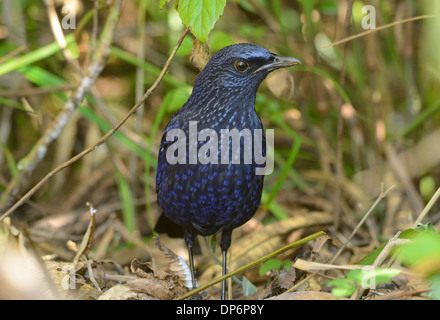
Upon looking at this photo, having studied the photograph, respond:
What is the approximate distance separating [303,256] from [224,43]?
1.43 metres

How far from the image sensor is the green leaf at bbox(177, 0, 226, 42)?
2.58 meters

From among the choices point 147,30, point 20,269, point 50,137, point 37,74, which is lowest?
point 20,269

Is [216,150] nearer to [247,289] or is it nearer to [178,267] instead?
[178,267]

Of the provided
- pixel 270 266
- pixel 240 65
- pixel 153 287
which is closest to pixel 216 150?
pixel 240 65

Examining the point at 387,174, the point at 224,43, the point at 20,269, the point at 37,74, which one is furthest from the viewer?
the point at 387,174

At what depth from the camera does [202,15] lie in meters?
2.61

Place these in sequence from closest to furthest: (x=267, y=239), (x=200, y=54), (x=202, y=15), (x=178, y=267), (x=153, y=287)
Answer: (x=202, y=15), (x=153, y=287), (x=178, y=267), (x=200, y=54), (x=267, y=239)

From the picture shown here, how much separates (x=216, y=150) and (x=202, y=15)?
68 centimetres

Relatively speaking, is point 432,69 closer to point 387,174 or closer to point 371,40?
point 371,40

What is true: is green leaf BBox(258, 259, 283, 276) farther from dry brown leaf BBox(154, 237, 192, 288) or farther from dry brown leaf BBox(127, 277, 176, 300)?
dry brown leaf BBox(127, 277, 176, 300)

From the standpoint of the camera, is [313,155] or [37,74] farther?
[313,155]

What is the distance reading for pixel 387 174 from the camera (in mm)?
4984

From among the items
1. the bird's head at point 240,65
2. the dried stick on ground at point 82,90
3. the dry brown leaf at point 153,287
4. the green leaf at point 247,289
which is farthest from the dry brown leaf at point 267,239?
the dried stick on ground at point 82,90
